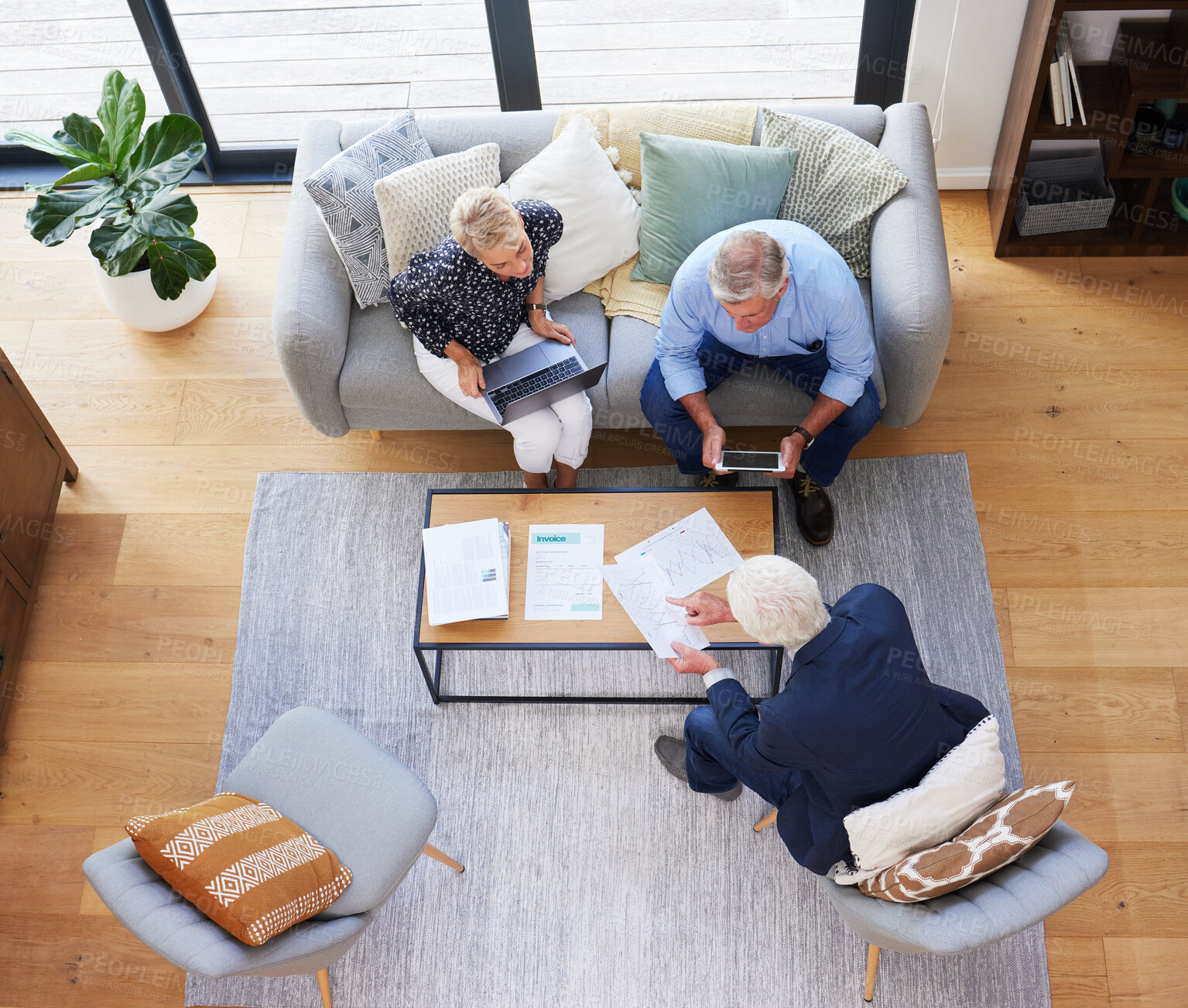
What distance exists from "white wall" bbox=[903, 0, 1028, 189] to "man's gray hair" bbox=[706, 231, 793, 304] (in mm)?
1398

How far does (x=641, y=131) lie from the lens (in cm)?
288

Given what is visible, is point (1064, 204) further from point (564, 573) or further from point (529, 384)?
point (564, 573)

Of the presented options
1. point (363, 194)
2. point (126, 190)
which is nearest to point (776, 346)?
point (363, 194)

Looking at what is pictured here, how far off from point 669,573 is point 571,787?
65 cm

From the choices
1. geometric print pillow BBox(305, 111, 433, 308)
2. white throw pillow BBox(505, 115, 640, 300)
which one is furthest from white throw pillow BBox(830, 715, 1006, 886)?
geometric print pillow BBox(305, 111, 433, 308)

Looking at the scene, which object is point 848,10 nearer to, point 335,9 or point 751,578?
point 335,9

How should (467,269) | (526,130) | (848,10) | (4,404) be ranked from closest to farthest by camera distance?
(467,269)
(4,404)
(526,130)
(848,10)

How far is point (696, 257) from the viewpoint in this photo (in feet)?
8.15

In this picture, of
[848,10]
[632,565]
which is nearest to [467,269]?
[632,565]

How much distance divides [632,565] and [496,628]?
14.4 inches

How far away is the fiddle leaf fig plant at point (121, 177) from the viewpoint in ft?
9.30

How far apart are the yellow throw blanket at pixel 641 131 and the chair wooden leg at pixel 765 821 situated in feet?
4.51

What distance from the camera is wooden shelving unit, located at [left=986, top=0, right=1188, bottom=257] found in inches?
114

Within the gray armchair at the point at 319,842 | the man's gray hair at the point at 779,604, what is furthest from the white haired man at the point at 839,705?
the gray armchair at the point at 319,842
